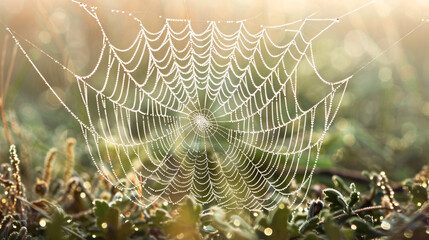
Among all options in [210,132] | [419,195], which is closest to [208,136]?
[210,132]

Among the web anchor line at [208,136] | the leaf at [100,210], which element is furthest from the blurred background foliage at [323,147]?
the web anchor line at [208,136]

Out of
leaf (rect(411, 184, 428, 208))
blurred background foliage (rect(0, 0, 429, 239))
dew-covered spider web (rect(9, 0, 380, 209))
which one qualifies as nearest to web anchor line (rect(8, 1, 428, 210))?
dew-covered spider web (rect(9, 0, 380, 209))

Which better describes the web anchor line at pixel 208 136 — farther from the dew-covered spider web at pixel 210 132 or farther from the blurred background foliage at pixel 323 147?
the blurred background foliage at pixel 323 147

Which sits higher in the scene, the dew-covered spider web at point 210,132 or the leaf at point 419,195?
the dew-covered spider web at point 210,132

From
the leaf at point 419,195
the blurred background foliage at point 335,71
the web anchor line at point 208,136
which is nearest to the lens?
the leaf at point 419,195

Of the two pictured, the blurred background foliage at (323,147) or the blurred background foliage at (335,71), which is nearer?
the blurred background foliage at (323,147)

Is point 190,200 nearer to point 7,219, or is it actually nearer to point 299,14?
point 7,219
